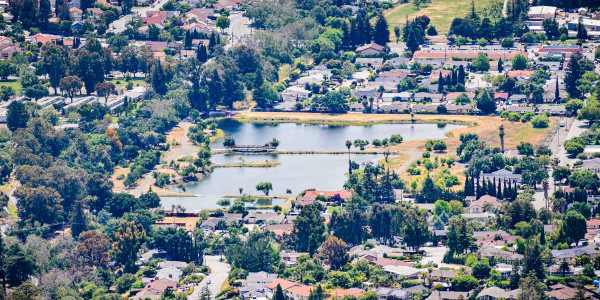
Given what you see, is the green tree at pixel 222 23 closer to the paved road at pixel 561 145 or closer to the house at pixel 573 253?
the paved road at pixel 561 145

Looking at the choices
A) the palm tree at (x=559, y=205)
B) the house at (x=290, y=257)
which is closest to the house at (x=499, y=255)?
the palm tree at (x=559, y=205)

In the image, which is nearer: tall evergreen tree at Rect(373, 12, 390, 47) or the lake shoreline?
the lake shoreline

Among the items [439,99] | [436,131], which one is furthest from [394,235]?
→ [439,99]

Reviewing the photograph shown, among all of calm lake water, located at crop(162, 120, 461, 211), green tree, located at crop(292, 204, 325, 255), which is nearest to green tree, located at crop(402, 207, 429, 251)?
green tree, located at crop(292, 204, 325, 255)

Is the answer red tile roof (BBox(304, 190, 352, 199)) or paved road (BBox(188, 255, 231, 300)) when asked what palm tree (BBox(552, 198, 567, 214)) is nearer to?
red tile roof (BBox(304, 190, 352, 199))

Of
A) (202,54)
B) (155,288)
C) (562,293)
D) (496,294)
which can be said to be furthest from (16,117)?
(562,293)

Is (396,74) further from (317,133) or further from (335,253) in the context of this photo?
(335,253)

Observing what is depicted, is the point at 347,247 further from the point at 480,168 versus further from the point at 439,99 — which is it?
the point at 439,99

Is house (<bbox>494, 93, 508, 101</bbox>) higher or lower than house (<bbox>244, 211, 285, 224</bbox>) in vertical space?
higher
